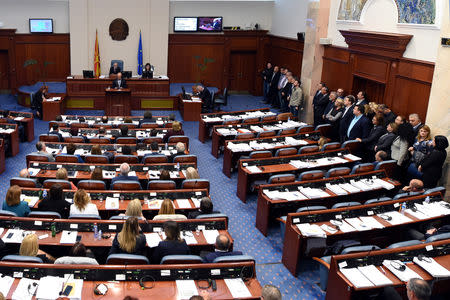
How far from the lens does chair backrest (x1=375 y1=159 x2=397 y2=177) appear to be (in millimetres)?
8822

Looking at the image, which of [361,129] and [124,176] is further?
[361,129]

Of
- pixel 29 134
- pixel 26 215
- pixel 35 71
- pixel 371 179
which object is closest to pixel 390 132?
pixel 371 179

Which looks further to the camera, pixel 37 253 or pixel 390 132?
pixel 390 132

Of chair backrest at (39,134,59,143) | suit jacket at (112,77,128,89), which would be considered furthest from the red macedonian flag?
chair backrest at (39,134,59,143)

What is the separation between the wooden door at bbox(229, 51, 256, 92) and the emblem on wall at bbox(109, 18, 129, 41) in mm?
4635

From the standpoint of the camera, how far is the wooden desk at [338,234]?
6.31m

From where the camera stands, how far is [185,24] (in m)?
18.2

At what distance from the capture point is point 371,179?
8250mm

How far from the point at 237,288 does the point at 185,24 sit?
1511 centimetres

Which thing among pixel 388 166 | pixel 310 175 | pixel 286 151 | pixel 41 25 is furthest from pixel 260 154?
pixel 41 25

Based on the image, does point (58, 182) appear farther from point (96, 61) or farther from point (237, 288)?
point (96, 61)

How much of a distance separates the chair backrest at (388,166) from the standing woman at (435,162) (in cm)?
68

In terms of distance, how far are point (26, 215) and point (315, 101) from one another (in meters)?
9.43

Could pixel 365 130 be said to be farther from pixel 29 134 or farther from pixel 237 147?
pixel 29 134
